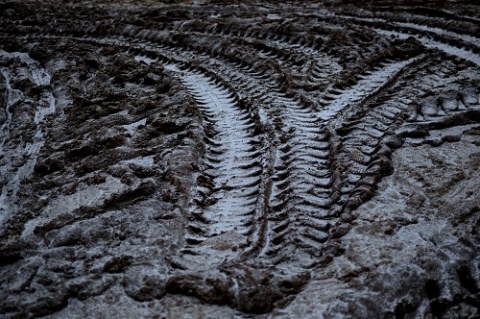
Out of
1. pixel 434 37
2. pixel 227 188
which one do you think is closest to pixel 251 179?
pixel 227 188

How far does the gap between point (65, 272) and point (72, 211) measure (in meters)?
0.48

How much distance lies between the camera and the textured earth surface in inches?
68.4

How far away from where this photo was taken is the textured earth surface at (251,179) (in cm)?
174

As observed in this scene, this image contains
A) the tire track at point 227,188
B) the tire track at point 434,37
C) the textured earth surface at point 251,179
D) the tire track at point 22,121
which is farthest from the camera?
the tire track at point 434,37

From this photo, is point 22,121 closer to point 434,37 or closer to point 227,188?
point 227,188

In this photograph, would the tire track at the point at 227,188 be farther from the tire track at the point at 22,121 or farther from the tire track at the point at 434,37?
the tire track at the point at 434,37

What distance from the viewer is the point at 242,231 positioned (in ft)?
6.84

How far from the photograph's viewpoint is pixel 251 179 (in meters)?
2.47

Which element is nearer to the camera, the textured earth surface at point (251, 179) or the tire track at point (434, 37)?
the textured earth surface at point (251, 179)

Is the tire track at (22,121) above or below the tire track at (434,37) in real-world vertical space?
below

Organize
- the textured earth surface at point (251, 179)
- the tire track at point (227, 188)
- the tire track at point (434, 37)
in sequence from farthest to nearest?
1. the tire track at point (434, 37)
2. the tire track at point (227, 188)
3. the textured earth surface at point (251, 179)

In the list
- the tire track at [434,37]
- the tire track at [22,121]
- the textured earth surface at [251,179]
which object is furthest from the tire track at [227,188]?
the tire track at [434,37]

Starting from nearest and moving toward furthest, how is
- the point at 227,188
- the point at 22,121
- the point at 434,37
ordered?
the point at 227,188, the point at 22,121, the point at 434,37

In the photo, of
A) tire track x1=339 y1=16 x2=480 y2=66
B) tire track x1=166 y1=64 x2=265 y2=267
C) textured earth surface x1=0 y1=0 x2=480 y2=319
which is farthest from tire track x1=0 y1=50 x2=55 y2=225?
tire track x1=339 y1=16 x2=480 y2=66
